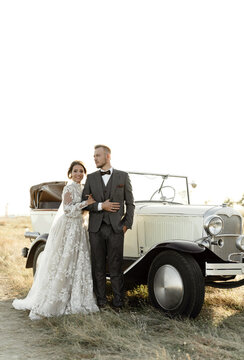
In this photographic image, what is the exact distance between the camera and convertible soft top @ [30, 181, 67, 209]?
8594 millimetres

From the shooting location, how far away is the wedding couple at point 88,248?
599 centimetres

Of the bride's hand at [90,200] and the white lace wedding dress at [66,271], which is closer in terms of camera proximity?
the white lace wedding dress at [66,271]

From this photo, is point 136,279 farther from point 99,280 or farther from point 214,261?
point 214,261

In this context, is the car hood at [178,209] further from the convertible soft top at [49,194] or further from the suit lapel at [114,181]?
the convertible soft top at [49,194]

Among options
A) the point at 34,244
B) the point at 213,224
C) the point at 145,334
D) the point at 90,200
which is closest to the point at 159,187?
the point at 90,200

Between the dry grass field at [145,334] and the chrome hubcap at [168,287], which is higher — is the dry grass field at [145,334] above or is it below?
below

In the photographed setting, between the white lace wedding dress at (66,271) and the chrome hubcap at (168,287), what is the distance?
0.89 m

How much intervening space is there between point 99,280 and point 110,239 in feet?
1.98

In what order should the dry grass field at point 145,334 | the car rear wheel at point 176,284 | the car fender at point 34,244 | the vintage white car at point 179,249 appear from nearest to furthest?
the dry grass field at point 145,334 < the car rear wheel at point 176,284 < the vintage white car at point 179,249 < the car fender at point 34,244

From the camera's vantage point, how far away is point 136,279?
Result: 6.33 m

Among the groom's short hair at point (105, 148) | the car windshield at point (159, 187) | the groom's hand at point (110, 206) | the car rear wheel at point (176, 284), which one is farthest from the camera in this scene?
the car windshield at point (159, 187)

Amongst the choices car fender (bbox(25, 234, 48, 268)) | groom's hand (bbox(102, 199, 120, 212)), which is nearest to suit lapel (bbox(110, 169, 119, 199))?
groom's hand (bbox(102, 199, 120, 212))

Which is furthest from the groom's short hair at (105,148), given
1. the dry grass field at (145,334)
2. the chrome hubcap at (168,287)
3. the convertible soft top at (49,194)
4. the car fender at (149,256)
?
the convertible soft top at (49,194)

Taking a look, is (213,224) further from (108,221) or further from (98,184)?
A: (98,184)
